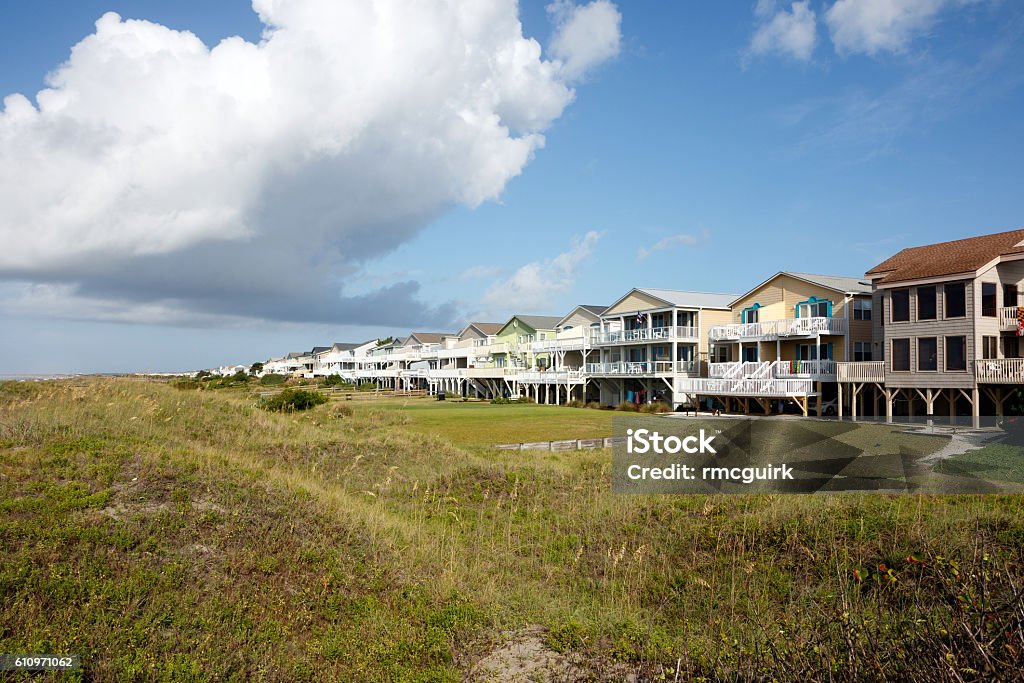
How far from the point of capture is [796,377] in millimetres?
34562

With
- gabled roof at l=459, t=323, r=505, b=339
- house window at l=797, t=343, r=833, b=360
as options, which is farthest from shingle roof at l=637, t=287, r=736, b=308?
gabled roof at l=459, t=323, r=505, b=339

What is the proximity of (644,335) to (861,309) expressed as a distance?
48.5ft

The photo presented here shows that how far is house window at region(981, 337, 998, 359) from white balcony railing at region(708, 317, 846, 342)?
8.42 metres

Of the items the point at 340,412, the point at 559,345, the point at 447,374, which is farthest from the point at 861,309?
the point at 447,374

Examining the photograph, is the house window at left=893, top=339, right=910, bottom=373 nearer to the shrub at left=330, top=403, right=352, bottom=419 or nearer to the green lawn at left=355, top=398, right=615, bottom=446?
the green lawn at left=355, top=398, right=615, bottom=446

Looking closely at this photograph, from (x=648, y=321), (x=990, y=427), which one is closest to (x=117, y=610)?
(x=990, y=427)

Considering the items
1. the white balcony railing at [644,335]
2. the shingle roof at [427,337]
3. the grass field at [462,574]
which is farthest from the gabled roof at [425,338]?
the grass field at [462,574]

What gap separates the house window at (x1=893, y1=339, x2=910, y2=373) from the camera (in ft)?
97.5

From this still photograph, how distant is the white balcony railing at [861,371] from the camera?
1236 inches

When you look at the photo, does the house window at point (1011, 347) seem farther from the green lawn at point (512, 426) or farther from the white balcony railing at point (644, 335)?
the white balcony railing at point (644, 335)

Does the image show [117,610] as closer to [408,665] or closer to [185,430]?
[408,665]

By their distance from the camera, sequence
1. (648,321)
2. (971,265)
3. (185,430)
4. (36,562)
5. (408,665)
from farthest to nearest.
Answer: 1. (648,321)
2. (971,265)
3. (185,430)
4. (36,562)
5. (408,665)

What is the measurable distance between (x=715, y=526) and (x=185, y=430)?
14401 millimetres

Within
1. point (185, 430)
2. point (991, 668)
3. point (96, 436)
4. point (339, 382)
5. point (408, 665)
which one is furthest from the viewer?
point (339, 382)
